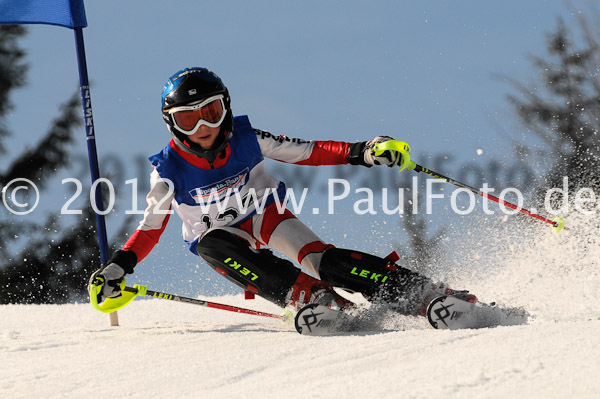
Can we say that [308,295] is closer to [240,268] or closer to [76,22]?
[240,268]

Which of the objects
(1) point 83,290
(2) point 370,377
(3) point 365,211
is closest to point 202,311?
(3) point 365,211

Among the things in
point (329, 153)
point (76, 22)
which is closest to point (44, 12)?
point (76, 22)

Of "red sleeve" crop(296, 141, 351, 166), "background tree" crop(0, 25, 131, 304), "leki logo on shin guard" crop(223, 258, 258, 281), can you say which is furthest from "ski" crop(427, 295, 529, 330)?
"background tree" crop(0, 25, 131, 304)

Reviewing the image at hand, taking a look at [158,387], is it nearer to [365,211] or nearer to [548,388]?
[548,388]

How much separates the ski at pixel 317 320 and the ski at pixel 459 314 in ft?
1.70

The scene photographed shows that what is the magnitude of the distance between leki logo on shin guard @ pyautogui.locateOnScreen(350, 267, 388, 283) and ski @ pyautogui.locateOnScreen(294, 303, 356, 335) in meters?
0.28

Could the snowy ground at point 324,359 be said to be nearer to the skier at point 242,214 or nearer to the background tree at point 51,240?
the skier at point 242,214

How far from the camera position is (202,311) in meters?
6.02

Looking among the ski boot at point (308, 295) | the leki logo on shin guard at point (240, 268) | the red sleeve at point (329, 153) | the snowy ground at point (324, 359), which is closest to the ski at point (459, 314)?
the snowy ground at point (324, 359)

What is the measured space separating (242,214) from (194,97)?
0.81m

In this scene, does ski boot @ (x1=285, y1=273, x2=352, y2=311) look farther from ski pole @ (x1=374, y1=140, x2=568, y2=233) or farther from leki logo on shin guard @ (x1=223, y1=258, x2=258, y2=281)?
ski pole @ (x1=374, y1=140, x2=568, y2=233)

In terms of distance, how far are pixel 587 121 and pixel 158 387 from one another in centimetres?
1094

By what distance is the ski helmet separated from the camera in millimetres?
4004

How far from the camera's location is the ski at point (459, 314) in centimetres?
351
